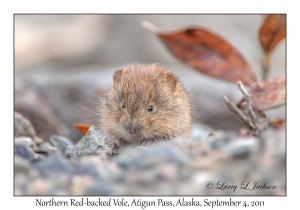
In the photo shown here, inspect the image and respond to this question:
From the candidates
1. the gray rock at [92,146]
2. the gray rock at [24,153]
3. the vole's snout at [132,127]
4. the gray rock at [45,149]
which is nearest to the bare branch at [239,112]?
the vole's snout at [132,127]

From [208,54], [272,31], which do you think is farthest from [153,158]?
[272,31]

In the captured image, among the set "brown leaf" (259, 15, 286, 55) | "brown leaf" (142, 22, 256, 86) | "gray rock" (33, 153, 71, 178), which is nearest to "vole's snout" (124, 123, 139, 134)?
"gray rock" (33, 153, 71, 178)

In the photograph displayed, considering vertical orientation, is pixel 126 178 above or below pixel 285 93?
below

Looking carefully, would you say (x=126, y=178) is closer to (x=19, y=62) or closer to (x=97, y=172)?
(x=97, y=172)

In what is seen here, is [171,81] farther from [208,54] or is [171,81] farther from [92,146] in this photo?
[92,146]

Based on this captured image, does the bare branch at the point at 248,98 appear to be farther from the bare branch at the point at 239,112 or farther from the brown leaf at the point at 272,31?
the brown leaf at the point at 272,31

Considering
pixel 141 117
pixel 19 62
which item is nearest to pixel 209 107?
pixel 141 117

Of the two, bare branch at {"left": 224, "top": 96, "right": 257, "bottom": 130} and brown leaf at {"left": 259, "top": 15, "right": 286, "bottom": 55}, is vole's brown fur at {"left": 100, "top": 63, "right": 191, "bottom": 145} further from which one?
brown leaf at {"left": 259, "top": 15, "right": 286, "bottom": 55}
